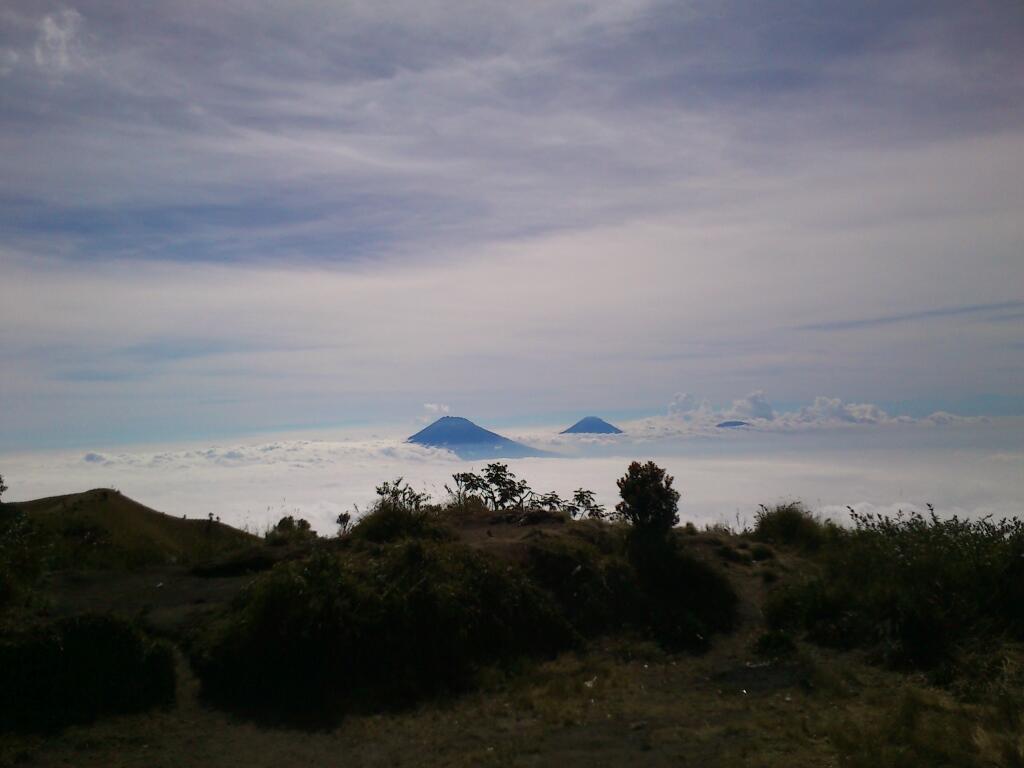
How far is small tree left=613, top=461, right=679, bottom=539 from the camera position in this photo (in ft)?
50.2

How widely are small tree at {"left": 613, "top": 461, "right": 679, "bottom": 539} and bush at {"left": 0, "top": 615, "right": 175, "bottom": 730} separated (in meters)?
9.02

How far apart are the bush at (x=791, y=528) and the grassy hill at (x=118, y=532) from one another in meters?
12.1

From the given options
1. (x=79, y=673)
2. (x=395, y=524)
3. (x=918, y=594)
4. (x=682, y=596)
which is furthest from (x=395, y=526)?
(x=918, y=594)

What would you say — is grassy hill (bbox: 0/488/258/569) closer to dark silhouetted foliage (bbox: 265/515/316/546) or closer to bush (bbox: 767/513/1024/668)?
dark silhouetted foliage (bbox: 265/515/316/546)

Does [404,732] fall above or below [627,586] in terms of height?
below

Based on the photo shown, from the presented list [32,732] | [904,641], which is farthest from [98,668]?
[904,641]

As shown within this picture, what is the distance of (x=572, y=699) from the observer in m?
10.2

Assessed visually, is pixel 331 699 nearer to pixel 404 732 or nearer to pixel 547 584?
pixel 404 732

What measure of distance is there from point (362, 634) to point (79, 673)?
3542 millimetres

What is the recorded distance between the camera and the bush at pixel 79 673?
8.84 metres

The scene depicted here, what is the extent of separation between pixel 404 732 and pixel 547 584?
4.86 m

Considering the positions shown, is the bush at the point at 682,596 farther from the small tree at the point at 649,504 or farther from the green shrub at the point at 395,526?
the green shrub at the point at 395,526

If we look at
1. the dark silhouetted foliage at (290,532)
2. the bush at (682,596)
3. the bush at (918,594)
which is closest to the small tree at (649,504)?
the bush at (682,596)

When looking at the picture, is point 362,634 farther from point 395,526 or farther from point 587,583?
point 587,583
